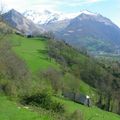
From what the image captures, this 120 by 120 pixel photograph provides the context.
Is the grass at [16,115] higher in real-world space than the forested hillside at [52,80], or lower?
higher

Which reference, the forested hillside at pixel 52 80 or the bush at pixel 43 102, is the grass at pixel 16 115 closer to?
the forested hillside at pixel 52 80

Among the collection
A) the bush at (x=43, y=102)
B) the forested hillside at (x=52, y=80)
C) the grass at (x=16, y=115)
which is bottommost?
the forested hillside at (x=52, y=80)

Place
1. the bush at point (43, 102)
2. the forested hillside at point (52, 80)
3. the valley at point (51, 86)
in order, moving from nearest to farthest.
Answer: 1. the valley at point (51, 86)
2. the bush at point (43, 102)
3. the forested hillside at point (52, 80)

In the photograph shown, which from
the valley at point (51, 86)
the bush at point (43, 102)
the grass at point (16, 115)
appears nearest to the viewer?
the grass at point (16, 115)

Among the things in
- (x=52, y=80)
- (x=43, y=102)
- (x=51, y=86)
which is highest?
(x=43, y=102)

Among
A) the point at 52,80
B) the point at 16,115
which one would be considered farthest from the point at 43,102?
the point at 52,80

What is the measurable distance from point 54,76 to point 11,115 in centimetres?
8659

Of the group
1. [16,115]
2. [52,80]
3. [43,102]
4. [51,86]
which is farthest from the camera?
[52,80]

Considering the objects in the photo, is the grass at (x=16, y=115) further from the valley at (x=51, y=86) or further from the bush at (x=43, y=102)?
the bush at (x=43, y=102)

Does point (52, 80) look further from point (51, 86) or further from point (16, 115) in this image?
point (16, 115)

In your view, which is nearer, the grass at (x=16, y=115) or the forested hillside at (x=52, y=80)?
the grass at (x=16, y=115)

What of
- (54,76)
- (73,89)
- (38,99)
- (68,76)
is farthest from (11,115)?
(68,76)

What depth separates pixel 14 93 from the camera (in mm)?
39531

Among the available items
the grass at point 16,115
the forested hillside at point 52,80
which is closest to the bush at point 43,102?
the forested hillside at point 52,80
